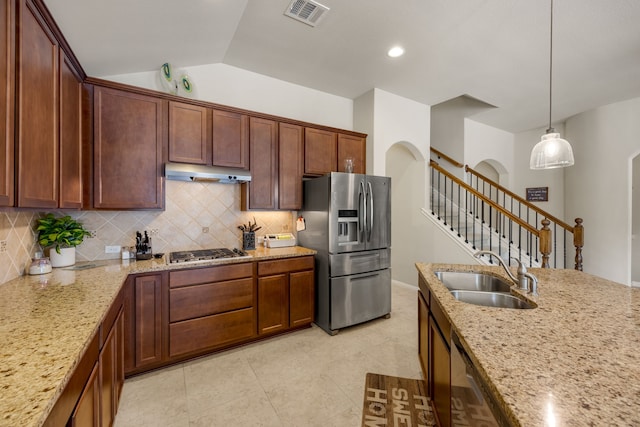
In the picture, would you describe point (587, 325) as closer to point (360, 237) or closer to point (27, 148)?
point (360, 237)

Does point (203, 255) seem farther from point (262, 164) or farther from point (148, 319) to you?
point (262, 164)

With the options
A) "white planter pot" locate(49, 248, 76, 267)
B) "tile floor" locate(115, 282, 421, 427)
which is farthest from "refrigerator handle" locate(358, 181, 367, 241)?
"white planter pot" locate(49, 248, 76, 267)

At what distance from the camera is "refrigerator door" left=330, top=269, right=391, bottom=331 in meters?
3.01

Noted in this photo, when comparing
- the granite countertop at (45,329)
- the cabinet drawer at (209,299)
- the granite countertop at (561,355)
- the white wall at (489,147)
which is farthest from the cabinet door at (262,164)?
the white wall at (489,147)

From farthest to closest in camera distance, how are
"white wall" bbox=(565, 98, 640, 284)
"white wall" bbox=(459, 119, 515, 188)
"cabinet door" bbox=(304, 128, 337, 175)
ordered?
"white wall" bbox=(459, 119, 515, 188) < "white wall" bbox=(565, 98, 640, 284) < "cabinet door" bbox=(304, 128, 337, 175)

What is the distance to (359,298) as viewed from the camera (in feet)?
10.4

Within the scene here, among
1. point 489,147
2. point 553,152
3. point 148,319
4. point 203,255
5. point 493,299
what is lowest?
point 148,319

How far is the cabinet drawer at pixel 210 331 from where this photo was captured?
7.83ft

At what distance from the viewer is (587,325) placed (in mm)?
1155

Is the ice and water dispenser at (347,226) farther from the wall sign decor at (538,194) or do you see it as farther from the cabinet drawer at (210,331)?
the wall sign decor at (538,194)

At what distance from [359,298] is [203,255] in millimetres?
1754

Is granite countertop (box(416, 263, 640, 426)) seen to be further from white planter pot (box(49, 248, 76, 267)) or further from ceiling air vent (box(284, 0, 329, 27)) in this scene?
white planter pot (box(49, 248, 76, 267))

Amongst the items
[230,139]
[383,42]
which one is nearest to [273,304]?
[230,139]

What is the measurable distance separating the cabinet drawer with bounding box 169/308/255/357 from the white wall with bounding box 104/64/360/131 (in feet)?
7.68
